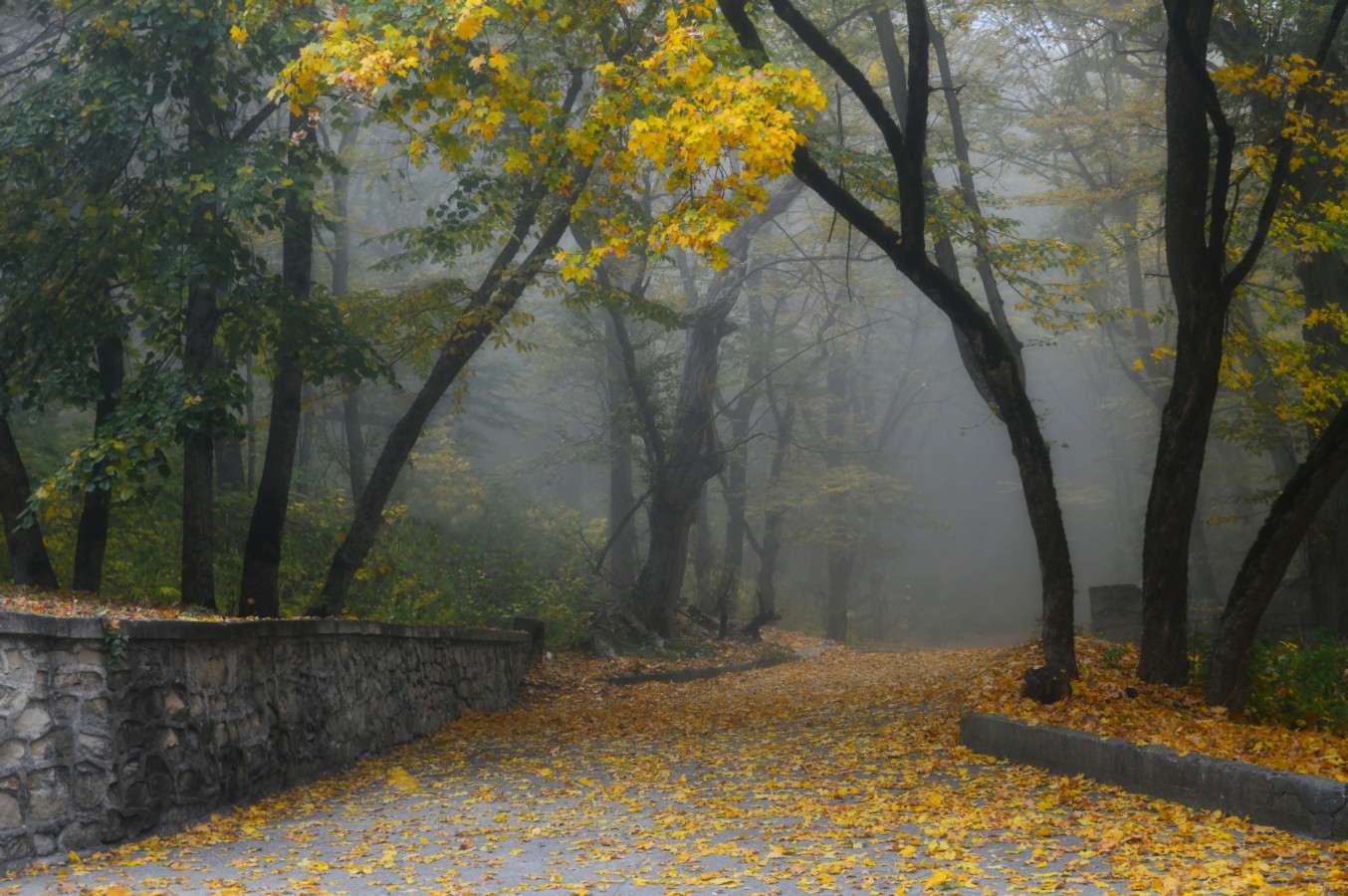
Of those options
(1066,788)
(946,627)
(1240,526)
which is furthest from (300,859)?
(946,627)

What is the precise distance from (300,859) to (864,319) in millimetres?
33322

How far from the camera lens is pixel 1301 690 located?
25.2 ft

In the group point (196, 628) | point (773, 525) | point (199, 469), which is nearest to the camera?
point (196, 628)

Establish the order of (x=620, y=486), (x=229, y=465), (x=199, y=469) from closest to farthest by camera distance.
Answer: (x=199, y=469) → (x=229, y=465) → (x=620, y=486)

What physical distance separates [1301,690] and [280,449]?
836 centimetres

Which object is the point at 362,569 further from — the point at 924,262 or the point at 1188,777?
the point at 1188,777

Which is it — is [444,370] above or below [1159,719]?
above

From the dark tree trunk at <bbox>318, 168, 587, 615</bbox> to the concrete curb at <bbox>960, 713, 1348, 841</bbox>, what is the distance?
20.0 feet

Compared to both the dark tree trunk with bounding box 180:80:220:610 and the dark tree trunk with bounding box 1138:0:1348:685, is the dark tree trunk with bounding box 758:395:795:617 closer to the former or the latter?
the dark tree trunk with bounding box 180:80:220:610

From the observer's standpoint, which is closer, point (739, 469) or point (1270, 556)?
point (1270, 556)

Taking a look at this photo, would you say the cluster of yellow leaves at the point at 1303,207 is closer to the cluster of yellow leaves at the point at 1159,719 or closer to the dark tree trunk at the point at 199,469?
the cluster of yellow leaves at the point at 1159,719

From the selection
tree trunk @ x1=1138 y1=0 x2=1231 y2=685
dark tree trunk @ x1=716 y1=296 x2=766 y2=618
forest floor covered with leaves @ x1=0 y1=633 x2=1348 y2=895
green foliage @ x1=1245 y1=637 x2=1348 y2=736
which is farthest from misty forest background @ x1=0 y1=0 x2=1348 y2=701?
dark tree trunk @ x1=716 y1=296 x2=766 y2=618

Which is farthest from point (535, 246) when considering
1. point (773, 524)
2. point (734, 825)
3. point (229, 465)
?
point (773, 524)

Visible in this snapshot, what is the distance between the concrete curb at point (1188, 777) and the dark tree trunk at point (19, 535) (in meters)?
7.53
